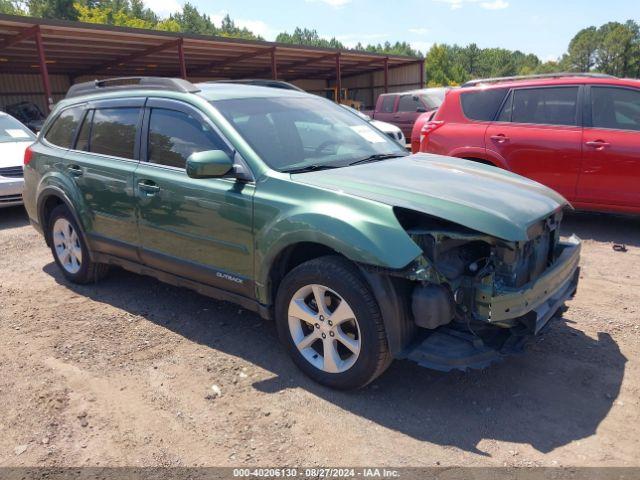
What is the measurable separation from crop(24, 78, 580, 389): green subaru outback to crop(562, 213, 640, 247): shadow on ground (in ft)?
9.88

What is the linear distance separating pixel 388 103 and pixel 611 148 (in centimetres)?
1139

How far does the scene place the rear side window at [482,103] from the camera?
266 inches

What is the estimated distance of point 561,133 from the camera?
20.3 feet

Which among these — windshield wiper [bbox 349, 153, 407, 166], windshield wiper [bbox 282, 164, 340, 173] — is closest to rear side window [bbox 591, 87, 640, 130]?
windshield wiper [bbox 349, 153, 407, 166]

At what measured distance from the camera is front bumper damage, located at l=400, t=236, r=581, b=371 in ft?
9.12

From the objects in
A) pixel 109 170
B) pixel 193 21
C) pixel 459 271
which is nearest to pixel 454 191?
pixel 459 271

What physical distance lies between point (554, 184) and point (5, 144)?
8.42 meters

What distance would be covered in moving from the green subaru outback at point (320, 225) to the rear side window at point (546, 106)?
117 inches

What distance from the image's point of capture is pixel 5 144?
8859mm

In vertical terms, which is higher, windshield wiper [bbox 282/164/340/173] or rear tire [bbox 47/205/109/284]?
windshield wiper [bbox 282/164/340/173]

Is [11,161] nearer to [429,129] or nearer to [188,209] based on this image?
[188,209]

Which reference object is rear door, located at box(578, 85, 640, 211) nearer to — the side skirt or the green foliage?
the side skirt

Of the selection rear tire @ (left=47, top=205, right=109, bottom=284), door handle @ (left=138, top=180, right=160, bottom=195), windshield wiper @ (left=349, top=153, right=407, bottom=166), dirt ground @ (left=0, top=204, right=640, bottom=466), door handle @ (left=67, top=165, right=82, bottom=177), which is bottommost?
dirt ground @ (left=0, top=204, right=640, bottom=466)

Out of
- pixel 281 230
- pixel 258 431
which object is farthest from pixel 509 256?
pixel 258 431
